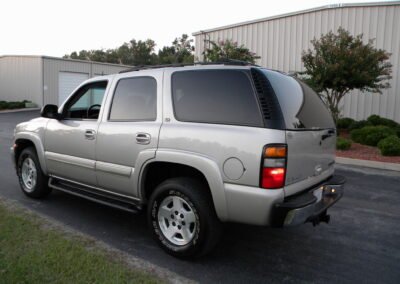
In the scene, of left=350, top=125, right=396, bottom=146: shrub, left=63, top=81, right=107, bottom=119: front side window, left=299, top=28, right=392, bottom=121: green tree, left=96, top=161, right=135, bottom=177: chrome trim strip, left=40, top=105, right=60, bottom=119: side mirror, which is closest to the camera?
left=96, top=161, right=135, bottom=177: chrome trim strip

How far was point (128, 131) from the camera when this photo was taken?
394 cm

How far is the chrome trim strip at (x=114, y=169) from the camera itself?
393cm

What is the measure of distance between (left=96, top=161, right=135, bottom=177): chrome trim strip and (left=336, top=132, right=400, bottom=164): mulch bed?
276 inches

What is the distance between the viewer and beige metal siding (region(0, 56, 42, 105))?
1021 inches

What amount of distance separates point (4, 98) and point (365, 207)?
30.5 meters

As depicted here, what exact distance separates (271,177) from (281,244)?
1.38 metres

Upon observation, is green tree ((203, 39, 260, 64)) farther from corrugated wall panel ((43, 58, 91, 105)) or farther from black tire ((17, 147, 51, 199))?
corrugated wall panel ((43, 58, 91, 105))

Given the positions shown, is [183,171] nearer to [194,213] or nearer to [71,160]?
[194,213]

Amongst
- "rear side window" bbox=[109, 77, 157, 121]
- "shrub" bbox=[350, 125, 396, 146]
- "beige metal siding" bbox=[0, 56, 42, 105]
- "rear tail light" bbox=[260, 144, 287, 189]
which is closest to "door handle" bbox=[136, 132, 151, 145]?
"rear side window" bbox=[109, 77, 157, 121]

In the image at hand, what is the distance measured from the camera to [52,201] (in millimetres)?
5414

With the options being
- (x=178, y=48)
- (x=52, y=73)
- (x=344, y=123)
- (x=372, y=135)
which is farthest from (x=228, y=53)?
(x=178, y=48)

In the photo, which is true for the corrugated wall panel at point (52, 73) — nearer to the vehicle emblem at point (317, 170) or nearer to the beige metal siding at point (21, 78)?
the beige metal siding at point (21, 78)

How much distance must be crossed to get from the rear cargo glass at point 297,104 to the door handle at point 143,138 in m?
A: 1.35

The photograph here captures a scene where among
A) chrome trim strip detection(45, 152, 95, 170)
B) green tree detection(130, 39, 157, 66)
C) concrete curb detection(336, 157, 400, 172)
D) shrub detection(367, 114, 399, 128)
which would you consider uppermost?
green tree detection(130, 39, 157, 66)
